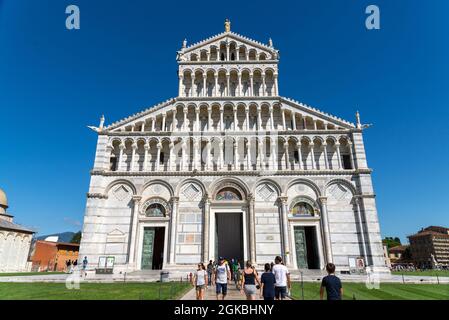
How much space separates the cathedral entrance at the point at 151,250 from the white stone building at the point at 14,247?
24.8 metres

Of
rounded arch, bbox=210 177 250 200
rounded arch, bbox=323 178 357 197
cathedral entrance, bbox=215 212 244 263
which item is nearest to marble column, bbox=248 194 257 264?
rounded arch, bbox=210 177 250 200

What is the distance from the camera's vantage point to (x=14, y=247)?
126 feet

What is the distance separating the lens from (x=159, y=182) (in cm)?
2547

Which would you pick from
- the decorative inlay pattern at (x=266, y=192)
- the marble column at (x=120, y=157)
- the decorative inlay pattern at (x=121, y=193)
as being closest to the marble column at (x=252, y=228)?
the decorative inlay pattern at (x=266, y=192)

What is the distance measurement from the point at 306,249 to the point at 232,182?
884cm

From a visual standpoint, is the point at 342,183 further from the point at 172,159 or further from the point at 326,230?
the point at 172,159

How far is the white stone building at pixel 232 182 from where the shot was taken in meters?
23.5

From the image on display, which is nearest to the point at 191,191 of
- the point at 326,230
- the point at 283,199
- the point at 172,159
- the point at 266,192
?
the point at 172,159

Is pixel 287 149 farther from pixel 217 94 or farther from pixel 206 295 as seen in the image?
pixel 206 295

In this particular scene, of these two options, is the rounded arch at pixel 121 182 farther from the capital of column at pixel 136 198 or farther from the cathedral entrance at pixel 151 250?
the cathedral entrance at pixel 151 250
